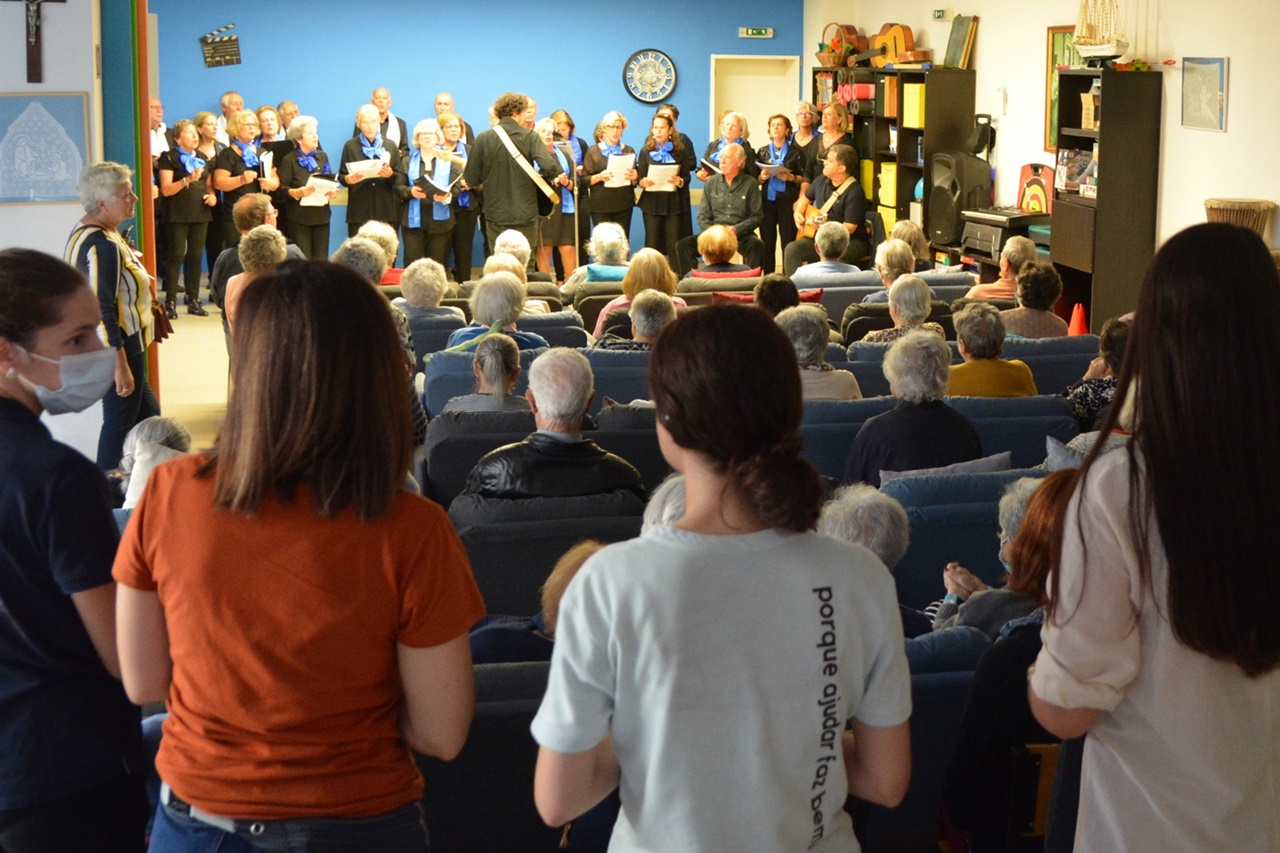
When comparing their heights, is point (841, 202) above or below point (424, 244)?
above

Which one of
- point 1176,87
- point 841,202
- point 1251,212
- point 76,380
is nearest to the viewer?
point 76,380

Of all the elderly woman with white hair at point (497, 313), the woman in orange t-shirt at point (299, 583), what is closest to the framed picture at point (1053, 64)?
the elderly woman with white hair at point (497, 313)

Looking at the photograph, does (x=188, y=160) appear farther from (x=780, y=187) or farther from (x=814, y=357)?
(x=814, y=357)

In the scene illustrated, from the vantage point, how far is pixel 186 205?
11555 millimetres

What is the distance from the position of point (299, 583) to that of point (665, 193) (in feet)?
37.0

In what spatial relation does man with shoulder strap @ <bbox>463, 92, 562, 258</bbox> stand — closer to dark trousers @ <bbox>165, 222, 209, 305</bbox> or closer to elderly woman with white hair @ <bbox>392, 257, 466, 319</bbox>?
dark trousers @ <bbox>165, 222, 209, 305</bbox>

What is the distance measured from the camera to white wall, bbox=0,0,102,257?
234 inches

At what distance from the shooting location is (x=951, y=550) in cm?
380

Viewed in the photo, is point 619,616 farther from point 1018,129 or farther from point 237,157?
point 237,157

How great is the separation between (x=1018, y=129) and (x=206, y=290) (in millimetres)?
7490

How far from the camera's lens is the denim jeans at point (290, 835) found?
159cm

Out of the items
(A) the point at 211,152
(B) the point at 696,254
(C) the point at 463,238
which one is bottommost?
(B) the point at 696,254

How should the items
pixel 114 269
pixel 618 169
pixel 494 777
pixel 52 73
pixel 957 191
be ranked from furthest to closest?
pixel 618 169, pixel 957 191, pixel 52 73, pixel 114 269, pixel 494 777

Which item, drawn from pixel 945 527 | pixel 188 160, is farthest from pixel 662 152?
pixel 945 527
